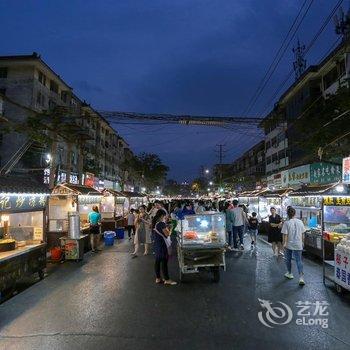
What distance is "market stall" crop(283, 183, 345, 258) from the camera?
50.7 feet

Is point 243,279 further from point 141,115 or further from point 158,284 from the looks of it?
point 141,115

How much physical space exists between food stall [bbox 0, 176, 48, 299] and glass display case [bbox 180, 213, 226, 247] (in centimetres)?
458

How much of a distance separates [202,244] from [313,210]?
950 centimetres

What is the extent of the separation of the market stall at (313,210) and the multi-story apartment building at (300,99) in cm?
460

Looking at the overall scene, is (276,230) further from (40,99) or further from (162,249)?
(40,99)

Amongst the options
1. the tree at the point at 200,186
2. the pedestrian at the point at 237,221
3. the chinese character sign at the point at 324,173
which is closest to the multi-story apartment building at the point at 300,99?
the chinese character sign at the point at 324,173

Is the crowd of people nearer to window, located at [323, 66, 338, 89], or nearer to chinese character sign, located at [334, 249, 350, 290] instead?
chinese character sign, located at [334, 249, 350, 290]

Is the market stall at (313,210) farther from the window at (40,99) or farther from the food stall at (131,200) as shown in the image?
the window at (40,99)

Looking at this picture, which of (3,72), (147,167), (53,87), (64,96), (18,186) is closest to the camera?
(18,186)

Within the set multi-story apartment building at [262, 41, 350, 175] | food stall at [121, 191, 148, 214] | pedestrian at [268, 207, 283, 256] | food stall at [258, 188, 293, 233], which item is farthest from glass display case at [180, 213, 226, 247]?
food stall at [121, 191, 148, 214]

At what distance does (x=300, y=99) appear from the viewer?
40875 millimetres

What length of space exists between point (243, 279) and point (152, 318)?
446 cm

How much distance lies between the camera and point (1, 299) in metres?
9.38

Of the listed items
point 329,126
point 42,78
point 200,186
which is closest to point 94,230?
point 329,126
